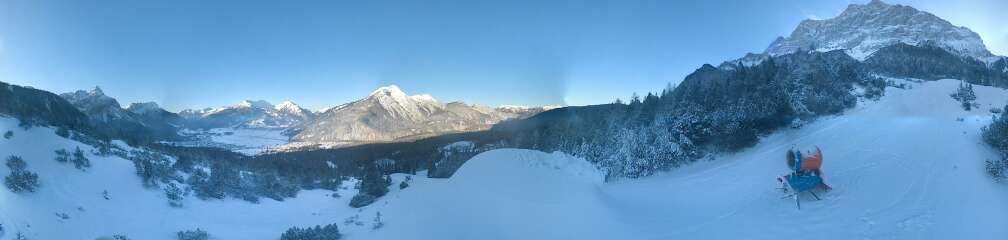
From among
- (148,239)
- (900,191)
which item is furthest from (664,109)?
(148,239)

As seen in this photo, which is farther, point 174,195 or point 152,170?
point 152,170

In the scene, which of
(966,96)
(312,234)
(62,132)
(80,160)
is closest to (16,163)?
(80,160)

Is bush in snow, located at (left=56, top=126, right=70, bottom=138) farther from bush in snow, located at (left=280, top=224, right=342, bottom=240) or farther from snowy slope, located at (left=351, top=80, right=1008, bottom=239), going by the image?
snowy slope, located at (left=351, top=80, right=1008, bottom=239)

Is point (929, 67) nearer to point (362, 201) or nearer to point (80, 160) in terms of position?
point (362, 201)

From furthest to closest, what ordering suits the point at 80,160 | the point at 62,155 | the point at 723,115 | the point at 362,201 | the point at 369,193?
the point at 723,115 < the point at 369,193 < the point at 362,201 < the point at 80,160 < the point at 62,155

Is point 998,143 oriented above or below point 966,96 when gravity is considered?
below

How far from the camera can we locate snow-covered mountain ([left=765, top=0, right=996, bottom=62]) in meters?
149

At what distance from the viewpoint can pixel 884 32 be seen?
167m

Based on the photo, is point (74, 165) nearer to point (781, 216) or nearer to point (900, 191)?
point (781, 216)

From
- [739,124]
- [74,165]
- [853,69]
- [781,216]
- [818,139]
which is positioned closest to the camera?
[781,216]

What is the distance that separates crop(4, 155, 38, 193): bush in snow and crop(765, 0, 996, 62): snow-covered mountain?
152704 mm

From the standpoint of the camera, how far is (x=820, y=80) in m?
50.6

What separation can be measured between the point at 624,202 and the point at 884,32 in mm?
182637

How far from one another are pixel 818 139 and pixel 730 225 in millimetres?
18471
